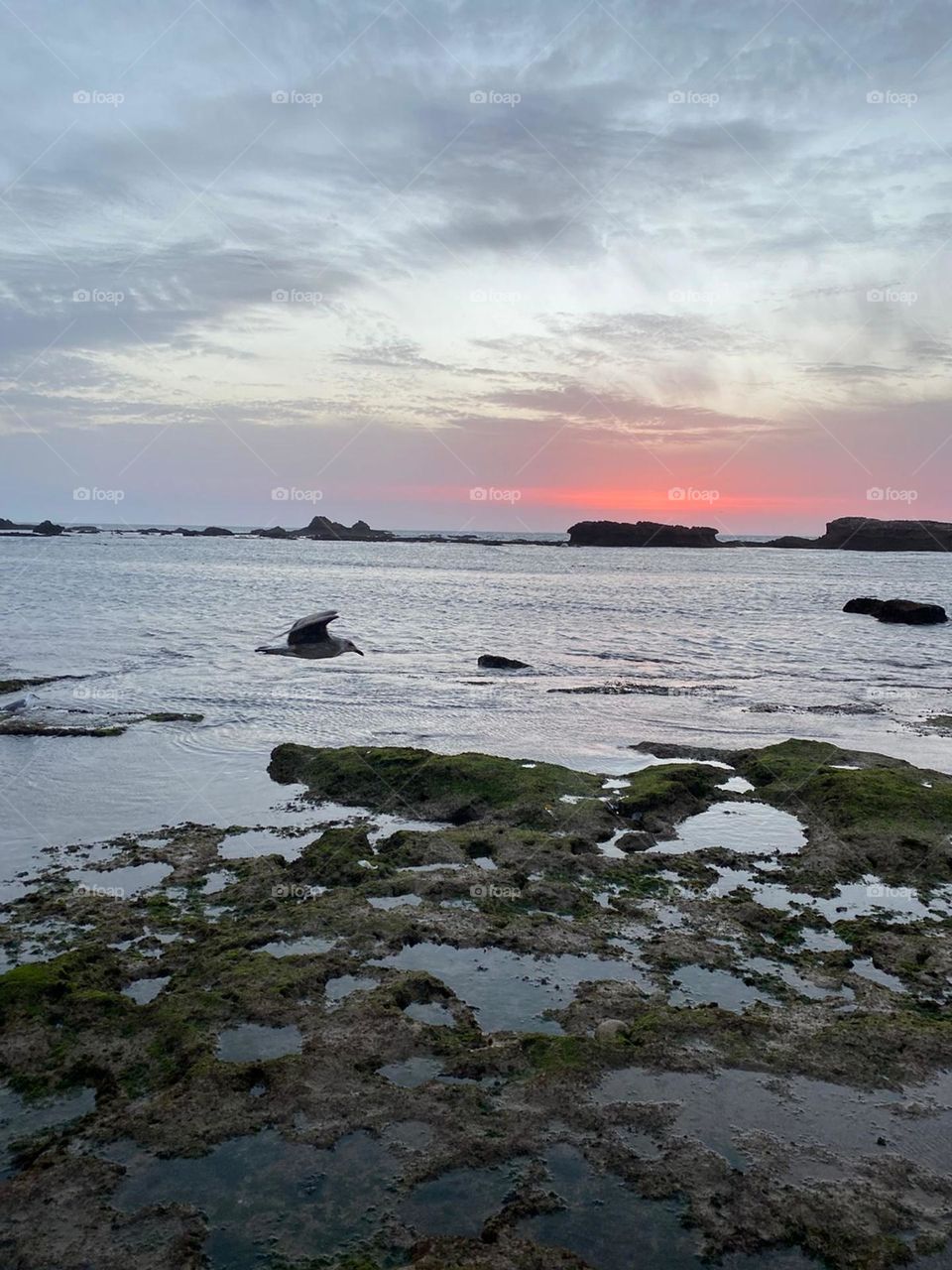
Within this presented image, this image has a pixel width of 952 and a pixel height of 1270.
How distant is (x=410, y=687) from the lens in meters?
24.8

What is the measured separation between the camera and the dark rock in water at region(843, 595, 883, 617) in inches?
2096

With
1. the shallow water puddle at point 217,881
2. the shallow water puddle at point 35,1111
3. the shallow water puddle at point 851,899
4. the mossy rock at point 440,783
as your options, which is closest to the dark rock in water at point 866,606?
the mossy rock at point 440,783

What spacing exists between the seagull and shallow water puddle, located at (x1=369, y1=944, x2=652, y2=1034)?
73.4 feet

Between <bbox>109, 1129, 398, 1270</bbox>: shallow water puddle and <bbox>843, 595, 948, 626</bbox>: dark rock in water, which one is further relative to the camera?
<bbox>843, 595, 948, 626</bbox>: dark rock in water

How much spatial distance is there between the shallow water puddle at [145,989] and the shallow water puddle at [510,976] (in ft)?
6.07

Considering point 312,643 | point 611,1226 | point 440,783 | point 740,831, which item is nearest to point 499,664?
point 312,643

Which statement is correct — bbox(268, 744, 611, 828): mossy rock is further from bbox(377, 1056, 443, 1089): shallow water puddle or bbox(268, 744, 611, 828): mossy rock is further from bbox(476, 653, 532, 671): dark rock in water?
bbox(476, 653, 532, 671): dark rock in water

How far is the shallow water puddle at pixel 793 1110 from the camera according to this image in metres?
5.73

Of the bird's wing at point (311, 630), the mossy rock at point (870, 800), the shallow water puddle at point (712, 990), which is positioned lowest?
the shallow water puddle at point (712, 990)

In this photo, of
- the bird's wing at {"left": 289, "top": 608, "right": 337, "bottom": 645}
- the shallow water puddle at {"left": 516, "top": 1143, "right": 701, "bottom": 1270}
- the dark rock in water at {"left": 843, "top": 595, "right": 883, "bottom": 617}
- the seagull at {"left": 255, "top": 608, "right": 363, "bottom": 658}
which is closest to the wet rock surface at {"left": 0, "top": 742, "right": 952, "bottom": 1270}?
the shallow water puddle at {"left": 516, "top": 1143, "right": 701, "bottom": 1270}

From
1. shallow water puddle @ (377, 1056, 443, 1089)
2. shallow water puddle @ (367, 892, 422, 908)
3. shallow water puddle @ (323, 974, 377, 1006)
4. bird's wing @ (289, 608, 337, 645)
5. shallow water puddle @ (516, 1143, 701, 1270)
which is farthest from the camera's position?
bird's wing @ (289, 608, 337, 645)

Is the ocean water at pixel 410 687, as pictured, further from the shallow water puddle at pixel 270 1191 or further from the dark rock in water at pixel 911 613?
the shallow water puddle at pixel 270 1191

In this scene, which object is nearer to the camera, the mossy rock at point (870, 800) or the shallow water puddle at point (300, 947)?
the shallow water puddle at point (300, 947)

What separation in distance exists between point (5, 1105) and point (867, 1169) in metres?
5.70
